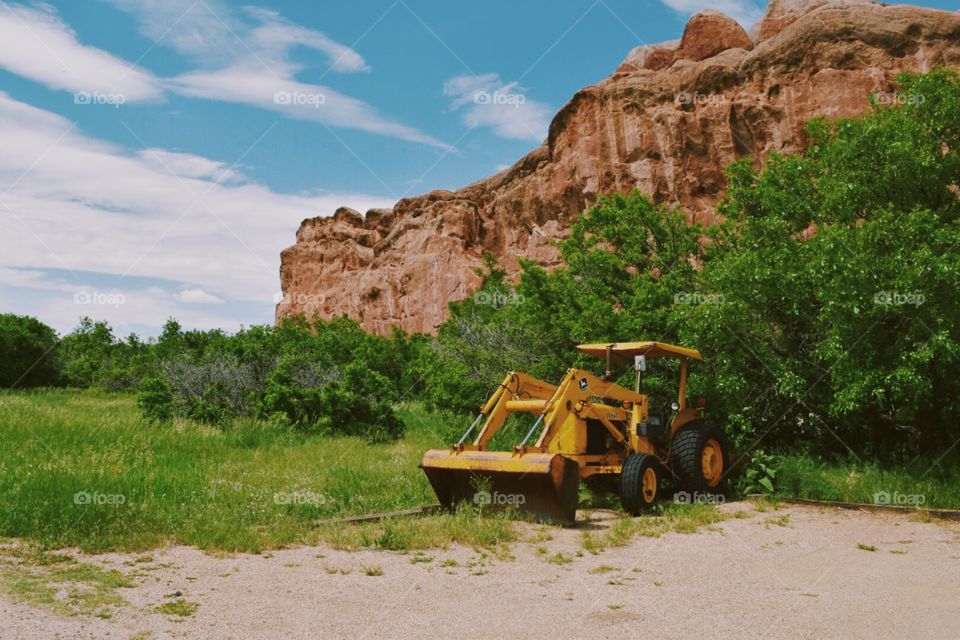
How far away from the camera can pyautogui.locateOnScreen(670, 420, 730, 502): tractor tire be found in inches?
474

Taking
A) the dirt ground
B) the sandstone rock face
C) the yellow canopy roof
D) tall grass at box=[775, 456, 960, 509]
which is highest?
the sandstone rock face

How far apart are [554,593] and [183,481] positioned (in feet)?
20.3

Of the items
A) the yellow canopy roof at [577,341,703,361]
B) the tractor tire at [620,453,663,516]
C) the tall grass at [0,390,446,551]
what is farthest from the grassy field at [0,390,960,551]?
the yellow canopy roof at [577,341,703,361]

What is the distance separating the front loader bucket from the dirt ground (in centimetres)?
52

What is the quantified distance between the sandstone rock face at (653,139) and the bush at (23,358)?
3819 centimetres

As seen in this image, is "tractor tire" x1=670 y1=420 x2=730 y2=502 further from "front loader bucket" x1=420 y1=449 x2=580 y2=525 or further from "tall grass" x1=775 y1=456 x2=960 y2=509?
"front loader bucket" x1=420 y1=449 x2=580 y2=525

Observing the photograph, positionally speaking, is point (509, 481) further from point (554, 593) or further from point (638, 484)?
point (554, 593)

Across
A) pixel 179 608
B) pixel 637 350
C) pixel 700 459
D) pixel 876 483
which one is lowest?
pixel 179 608

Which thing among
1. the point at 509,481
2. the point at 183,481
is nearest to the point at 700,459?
the point at 509,481

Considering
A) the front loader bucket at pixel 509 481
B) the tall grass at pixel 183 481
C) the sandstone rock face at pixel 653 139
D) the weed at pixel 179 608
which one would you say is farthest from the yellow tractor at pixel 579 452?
the sandstone rock face at pixel 653 139

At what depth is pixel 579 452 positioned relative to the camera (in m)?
11.4

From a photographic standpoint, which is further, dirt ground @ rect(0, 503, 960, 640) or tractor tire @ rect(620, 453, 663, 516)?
tractor tire @ rect(620, 453, 663, 516)

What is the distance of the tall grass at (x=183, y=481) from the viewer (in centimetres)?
845

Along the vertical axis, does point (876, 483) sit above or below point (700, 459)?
below
